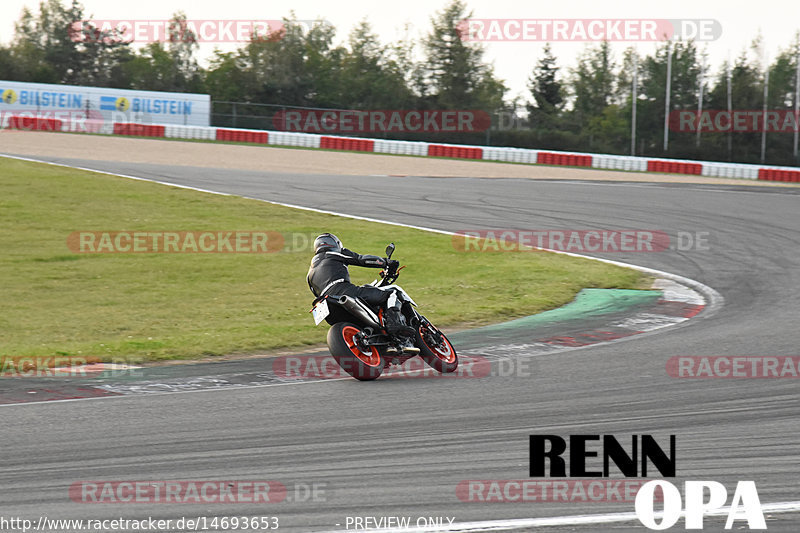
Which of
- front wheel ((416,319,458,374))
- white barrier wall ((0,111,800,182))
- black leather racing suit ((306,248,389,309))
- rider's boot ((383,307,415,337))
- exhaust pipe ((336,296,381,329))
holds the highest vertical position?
white barrier wall ((0,111,800,182))

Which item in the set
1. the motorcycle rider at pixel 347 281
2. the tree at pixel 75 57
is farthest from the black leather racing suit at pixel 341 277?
the tree at pixel 75 57

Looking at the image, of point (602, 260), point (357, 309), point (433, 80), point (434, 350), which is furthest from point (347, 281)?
point (433, 80)

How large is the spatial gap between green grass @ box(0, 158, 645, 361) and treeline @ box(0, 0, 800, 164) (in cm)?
2524

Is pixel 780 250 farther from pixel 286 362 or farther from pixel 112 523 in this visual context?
pixel 112 523

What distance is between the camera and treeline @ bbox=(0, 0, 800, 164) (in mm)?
50969

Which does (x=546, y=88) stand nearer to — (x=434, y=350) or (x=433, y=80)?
(x=433, y=80)

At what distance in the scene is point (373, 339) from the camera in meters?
8.09

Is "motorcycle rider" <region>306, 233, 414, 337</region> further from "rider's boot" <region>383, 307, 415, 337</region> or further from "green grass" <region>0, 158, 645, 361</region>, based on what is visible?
"green grass" <region>0, 158, 645, 361</region>

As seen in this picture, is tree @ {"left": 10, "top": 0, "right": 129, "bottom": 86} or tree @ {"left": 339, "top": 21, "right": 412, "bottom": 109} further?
tree @ {"left": 10, "top": 0, "right": 129, "bottom": 86}

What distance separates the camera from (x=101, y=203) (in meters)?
19.8

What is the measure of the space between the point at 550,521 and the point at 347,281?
3.94 metres

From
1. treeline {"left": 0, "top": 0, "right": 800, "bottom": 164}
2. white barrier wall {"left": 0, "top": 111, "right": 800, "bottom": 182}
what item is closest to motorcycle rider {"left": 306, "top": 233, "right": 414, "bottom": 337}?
white barrier wall {"left": 0, "top": 111, "right": 800, "bottom": 182}

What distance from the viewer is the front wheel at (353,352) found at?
789cm

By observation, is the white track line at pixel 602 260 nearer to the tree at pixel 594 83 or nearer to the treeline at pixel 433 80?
the treeline at pixel 433 80
